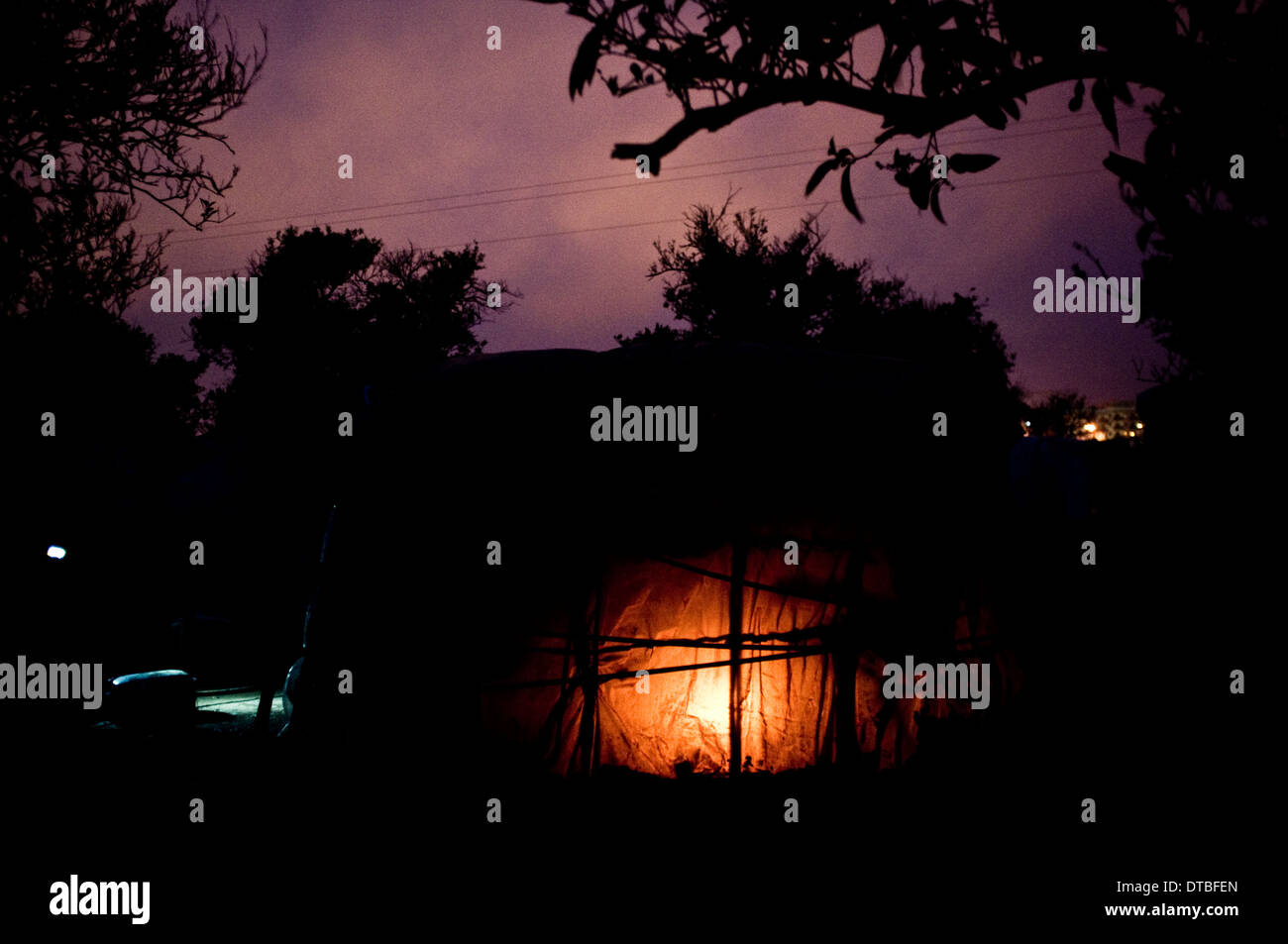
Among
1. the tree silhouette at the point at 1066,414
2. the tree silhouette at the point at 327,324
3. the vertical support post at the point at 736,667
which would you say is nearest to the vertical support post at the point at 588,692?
the vertical support post at the point at 736,667

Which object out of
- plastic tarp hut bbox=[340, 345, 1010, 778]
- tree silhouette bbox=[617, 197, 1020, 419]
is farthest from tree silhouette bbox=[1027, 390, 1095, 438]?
plastic tarp hut bbox=[340, 345, 1010, 778]

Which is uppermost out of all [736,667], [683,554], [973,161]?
[973,161]

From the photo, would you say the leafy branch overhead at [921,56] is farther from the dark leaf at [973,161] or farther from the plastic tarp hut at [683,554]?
the plastic tarp hut at [683,554]

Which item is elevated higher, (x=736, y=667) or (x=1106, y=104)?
(x=1106, y=104)

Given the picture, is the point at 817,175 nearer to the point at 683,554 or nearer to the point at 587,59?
the point at 587,59

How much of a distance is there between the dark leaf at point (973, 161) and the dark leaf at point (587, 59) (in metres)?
1.48

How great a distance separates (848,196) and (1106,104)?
1.03 m

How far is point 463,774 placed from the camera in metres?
5.33

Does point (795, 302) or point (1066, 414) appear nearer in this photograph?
point (795, 302)

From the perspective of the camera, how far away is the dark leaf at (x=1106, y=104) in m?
2.91

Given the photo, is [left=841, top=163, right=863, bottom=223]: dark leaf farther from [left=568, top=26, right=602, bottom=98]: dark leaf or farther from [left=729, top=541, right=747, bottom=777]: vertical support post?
[left=729, top=541, right=747, bottom=777]: vertical support post

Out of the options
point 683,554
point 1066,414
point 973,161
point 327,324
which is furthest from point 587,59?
point 1066,414

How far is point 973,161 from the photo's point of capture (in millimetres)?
3031
